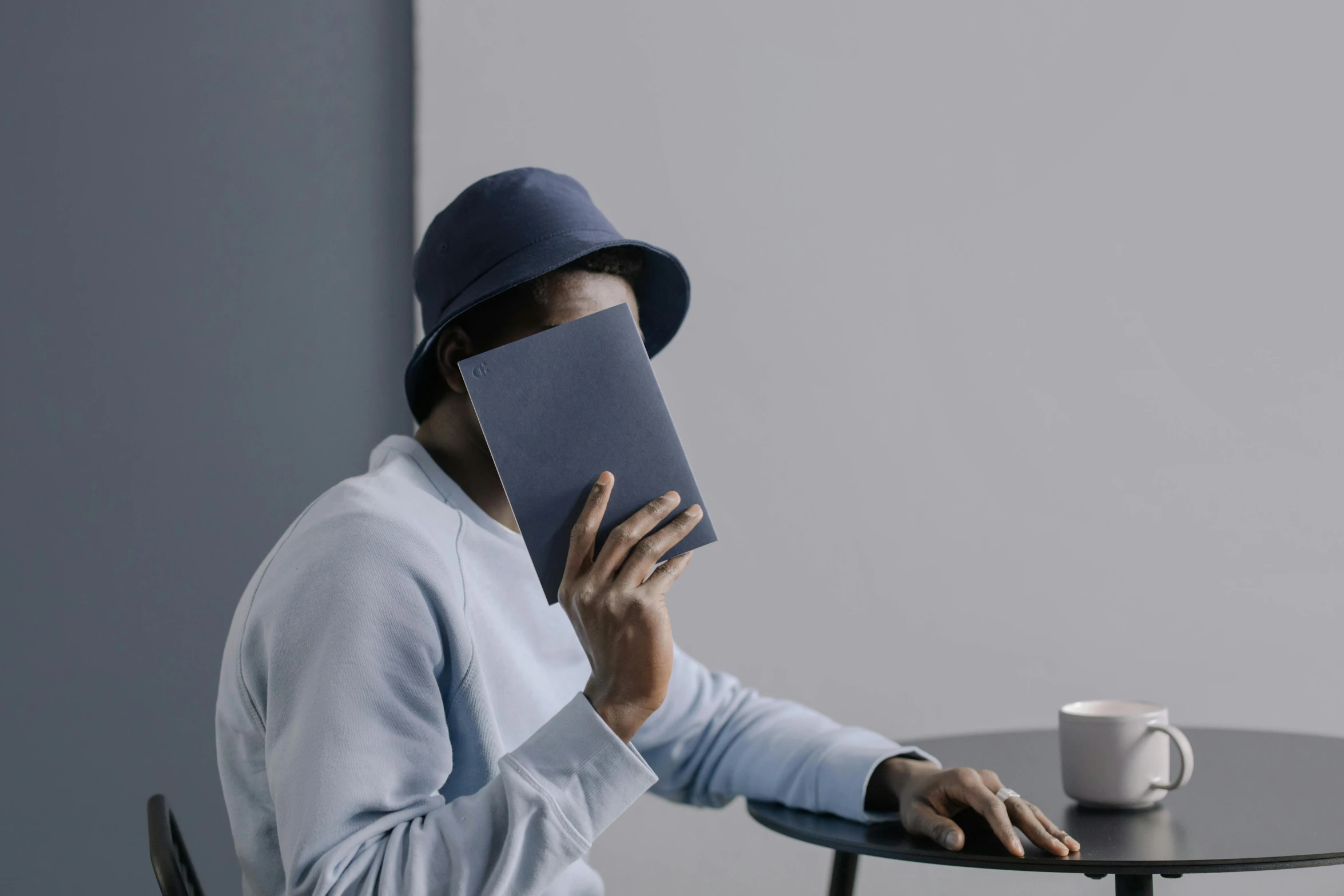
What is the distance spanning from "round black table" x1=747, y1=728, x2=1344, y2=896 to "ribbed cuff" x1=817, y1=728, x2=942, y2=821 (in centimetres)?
1

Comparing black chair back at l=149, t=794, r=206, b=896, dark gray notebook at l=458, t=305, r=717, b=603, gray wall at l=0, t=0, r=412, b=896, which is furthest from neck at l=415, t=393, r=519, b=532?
gray wall at l=0, t=0, r=412, b=896

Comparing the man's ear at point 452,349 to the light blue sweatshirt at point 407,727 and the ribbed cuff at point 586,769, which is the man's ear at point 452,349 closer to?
the light blue sweatshirt at point 407,727

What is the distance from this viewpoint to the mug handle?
843 mm

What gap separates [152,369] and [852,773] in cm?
119

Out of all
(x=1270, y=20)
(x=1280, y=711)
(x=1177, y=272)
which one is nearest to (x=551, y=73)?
(x=1177, y=272)

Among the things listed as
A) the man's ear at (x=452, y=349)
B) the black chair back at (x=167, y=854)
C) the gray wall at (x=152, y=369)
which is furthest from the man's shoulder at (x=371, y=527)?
the gray wall at (x=152, y=369)

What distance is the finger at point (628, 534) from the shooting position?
0.73 m

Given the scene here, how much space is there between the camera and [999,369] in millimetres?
1731

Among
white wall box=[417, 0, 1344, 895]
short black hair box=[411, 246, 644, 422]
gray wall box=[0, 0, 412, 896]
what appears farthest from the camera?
white wall box=[417, 0, 1344, 895]

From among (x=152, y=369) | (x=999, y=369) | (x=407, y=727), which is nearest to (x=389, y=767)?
(x=407, y=727)

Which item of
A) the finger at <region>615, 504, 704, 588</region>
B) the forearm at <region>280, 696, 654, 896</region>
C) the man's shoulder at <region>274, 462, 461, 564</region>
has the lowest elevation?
the forearm at <region>280, 696, 654, 896</region>

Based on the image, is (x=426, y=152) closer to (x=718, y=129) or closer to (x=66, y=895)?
(x=718, y=129)

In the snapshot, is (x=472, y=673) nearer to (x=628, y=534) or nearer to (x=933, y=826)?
(x=628, y=534)

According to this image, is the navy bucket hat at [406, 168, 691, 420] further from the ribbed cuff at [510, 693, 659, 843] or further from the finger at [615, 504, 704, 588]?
the ribbed cuff at [510, 693, 659, 843]
